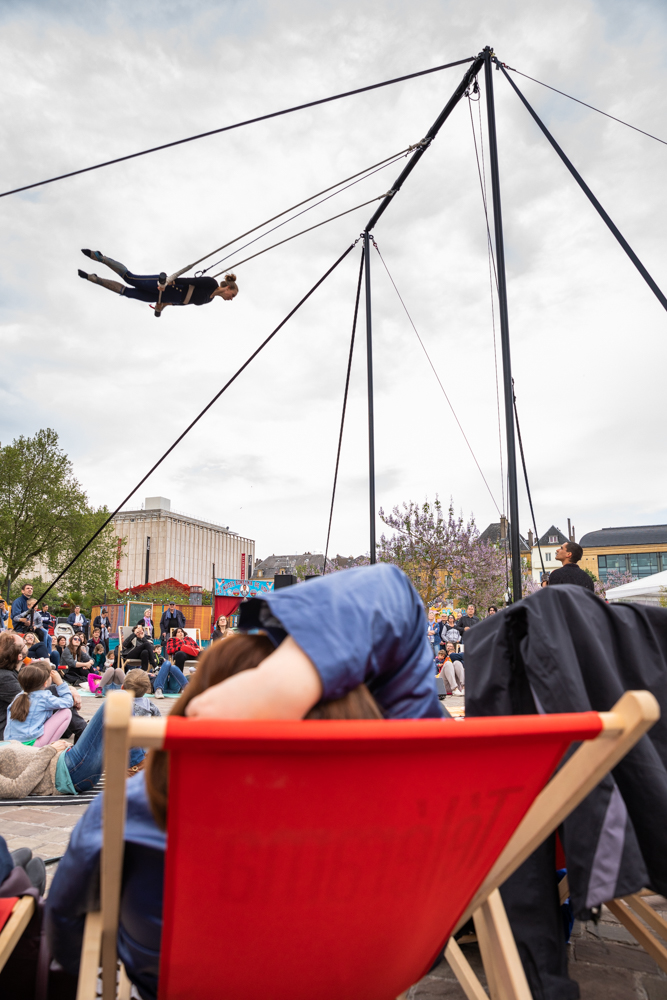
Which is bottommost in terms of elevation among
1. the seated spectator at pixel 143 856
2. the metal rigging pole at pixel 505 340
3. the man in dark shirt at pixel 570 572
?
the seated spectator at pixel 143 856

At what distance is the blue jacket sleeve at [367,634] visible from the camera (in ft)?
2.84

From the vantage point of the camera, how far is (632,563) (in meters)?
77.0

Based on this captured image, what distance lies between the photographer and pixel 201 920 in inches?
→ 34.1

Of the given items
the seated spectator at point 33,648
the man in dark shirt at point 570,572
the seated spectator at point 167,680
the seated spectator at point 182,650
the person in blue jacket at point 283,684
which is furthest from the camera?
the seated spectator at point 182,650

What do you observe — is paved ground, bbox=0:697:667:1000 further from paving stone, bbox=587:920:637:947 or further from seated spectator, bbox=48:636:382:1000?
seated spectator, bbox=48:636:382:1000

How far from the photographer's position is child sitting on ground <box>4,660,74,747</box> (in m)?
4.83

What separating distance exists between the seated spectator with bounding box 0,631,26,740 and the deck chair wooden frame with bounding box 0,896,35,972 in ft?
15.0

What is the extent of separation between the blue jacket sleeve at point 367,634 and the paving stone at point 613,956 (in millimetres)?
1674

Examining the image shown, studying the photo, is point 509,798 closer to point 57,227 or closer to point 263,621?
point 263,621

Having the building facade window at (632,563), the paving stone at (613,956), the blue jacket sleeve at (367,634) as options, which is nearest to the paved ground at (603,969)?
the paving stone at (613,956)

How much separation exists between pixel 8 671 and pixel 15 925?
4.86m

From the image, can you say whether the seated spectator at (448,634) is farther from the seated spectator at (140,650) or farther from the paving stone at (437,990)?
the paving stone at (437,990)

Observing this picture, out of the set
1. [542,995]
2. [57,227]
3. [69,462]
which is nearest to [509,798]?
[542,995]

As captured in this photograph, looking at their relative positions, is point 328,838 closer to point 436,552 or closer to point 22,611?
point 22,611
